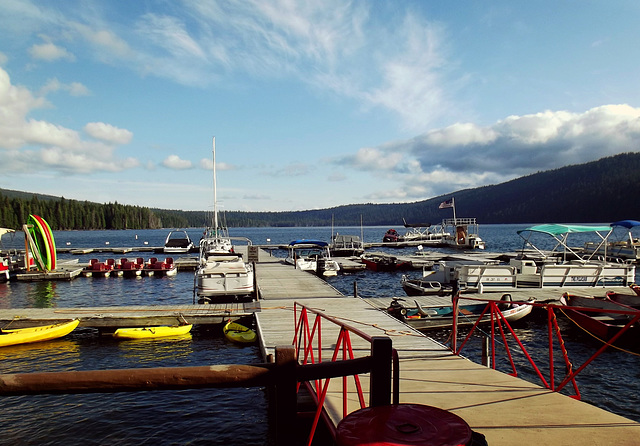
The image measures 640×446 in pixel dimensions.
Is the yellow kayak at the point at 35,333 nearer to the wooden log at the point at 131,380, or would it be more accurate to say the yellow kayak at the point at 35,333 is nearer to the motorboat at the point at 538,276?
the wooden log at the point at 131,380

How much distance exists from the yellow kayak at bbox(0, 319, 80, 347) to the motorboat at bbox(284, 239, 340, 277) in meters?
20.3

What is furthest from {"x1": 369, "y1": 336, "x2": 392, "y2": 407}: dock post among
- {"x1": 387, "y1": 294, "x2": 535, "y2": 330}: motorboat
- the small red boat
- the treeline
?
the treeline

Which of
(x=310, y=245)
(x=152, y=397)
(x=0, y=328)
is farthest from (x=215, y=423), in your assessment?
(x=310, y=245)

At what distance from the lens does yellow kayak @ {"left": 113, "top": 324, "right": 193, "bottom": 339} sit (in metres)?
17.4

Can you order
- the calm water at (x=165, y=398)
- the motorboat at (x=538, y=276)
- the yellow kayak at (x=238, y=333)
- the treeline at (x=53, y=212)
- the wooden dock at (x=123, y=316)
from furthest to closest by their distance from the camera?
the treeline at (x=53, y=212) < the motorboat at (x=538, y=276) < the wooden dock at (x=123, y=316) < the yellow kayak at (x=238, y=333) < the calm water at (x=165, y=398)

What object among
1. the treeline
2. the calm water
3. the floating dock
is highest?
the treeline

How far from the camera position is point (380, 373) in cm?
372

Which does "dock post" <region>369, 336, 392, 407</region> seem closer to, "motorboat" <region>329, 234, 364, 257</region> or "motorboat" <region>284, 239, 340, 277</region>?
"motorboat" <region>284, 239, 340, 277</region>

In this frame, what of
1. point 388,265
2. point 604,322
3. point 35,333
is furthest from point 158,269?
point 604,322

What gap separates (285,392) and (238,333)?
1451 cm

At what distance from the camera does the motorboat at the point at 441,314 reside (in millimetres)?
17484

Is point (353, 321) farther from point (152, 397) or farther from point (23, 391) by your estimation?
point (23, 391)

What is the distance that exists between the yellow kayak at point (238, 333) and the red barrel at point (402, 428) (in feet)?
46.9

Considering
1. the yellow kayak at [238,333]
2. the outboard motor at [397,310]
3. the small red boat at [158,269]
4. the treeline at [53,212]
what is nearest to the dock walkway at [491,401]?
the yellow kayak at [238,333]
